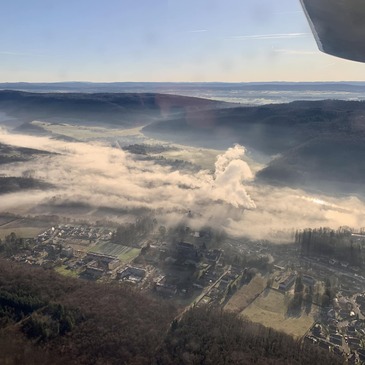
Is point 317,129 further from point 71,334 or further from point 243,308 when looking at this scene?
point 71,334

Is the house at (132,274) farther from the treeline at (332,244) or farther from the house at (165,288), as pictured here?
the treeline at (332,244)

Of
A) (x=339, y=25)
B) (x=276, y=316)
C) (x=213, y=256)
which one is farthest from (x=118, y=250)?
(x=339, y=25)

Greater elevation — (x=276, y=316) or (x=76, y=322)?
(x=76, y=322)

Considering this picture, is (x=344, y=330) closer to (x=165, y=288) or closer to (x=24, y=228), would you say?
(x=165, y=288)

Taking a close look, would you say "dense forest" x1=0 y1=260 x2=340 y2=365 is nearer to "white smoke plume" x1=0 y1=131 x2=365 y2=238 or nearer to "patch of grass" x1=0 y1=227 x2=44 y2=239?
"patch of grass" x1=0 y1=227 x2=44 y2=239

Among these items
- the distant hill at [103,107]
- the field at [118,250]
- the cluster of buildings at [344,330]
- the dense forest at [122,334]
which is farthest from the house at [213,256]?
the distant hill at [103,107]

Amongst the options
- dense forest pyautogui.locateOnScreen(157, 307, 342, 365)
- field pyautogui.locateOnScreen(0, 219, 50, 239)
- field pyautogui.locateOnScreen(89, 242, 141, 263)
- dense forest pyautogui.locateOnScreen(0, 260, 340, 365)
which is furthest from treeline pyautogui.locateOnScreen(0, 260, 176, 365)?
field pyautogui.locateOnScreen(0, 219, 50, 239)

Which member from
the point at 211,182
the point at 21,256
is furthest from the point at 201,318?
the point at 211,182
